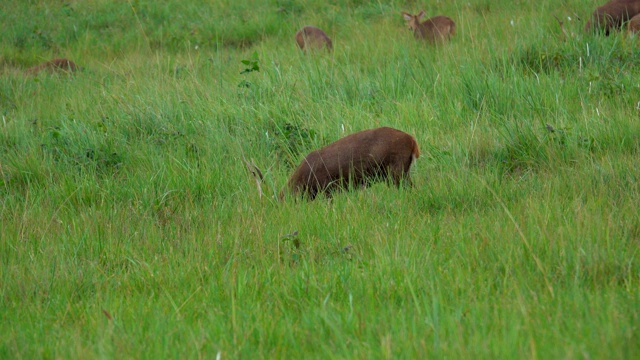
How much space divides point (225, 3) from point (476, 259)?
10.4 meters

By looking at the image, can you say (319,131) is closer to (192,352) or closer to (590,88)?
(590,88)

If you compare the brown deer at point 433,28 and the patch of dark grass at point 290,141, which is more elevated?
the brown deer at point 433,28

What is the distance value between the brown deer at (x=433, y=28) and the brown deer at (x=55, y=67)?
4.39 metres

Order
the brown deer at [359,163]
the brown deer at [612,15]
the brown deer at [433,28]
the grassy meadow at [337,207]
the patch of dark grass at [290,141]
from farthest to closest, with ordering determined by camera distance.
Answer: the brown deer at [433,28] < the brown deer at [612,15] < the patch of dark grass at [290,141] < the brown deer at [359,163] < the grassy meadow at [337,207]

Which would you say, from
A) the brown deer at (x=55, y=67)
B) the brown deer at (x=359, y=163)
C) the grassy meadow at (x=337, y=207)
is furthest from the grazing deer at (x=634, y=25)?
the brown deer at (x=55, y=67)

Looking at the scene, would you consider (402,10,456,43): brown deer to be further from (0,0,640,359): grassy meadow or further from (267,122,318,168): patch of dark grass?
(267,122,318,168): patch of dark grass

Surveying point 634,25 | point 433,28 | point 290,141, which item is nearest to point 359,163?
point 290,141

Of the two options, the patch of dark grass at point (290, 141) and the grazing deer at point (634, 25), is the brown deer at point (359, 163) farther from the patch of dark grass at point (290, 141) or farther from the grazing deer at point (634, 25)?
the grazing deer at point (634, 25)

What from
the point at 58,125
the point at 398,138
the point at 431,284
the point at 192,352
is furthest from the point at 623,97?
the point at 58,125

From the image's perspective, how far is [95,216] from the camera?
459cm

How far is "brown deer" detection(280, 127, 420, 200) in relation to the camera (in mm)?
5062

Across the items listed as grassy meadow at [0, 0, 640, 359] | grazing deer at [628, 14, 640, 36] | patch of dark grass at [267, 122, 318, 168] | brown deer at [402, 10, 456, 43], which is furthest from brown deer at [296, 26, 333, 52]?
grazing deer at [628, 14, 640, 36]

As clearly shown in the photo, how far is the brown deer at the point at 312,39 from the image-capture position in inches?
352

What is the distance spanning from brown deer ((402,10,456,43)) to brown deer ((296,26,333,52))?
1.07 metres
